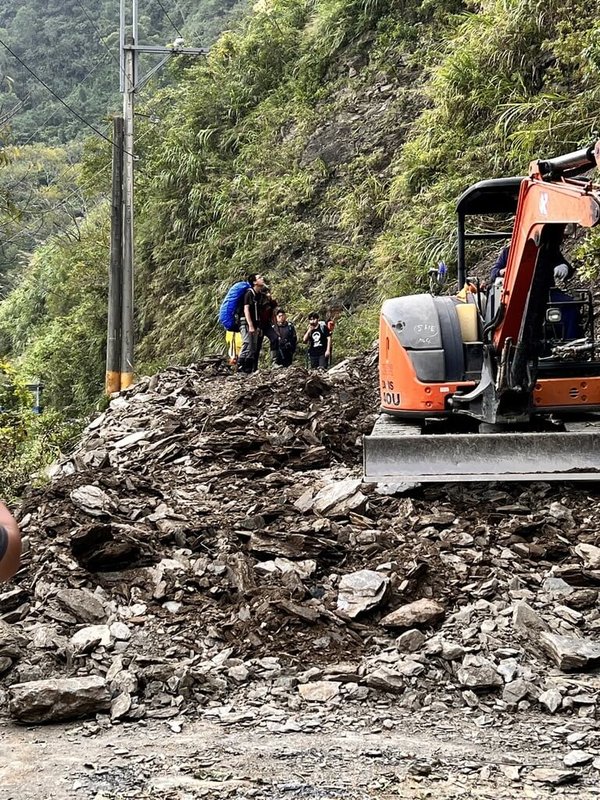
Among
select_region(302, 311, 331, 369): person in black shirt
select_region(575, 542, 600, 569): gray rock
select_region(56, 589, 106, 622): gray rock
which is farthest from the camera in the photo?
select_region(302, 311, 331, 369): person in black shirt

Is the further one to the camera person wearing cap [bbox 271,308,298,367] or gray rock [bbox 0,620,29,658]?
person wearing cap [bbox 271,308,298,367]

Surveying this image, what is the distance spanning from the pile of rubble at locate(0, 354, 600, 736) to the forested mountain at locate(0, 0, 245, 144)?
154 feet

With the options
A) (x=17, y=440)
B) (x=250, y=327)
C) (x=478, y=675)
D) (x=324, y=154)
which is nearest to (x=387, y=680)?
(x=478, y=675)

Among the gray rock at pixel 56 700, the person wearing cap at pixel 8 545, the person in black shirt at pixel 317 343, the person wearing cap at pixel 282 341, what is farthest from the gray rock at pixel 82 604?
the person in black shirt at pixel 317 343

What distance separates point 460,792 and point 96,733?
72.0 inches

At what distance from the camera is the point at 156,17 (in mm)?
58688

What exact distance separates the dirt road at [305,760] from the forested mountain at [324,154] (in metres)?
8.62

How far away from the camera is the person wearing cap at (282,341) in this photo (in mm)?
15409

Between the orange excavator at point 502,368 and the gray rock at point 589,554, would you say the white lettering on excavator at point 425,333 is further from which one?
the gray rock at point 589,554

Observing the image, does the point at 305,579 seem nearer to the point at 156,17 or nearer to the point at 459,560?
the point at 459,560

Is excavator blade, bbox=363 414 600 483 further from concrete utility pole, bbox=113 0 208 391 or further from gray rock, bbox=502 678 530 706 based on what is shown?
concrete utility pole, bbox=113 0 208 391

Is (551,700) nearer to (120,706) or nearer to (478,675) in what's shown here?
(478,675)

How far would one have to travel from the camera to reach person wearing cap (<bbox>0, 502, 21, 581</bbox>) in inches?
99.9

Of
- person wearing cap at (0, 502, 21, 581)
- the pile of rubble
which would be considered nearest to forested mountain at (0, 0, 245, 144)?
the pile of rubble
